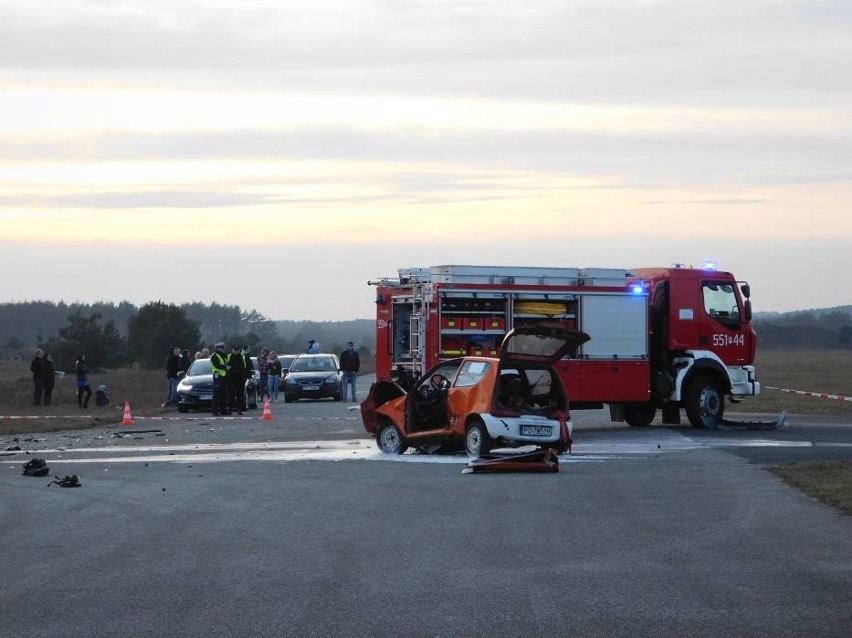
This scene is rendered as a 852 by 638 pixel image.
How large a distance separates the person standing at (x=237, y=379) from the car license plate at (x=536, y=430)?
15.0 m

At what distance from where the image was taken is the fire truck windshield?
90.9ft

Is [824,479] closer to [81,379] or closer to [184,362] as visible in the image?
[81,379]

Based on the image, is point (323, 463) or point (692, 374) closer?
point (323, 463)

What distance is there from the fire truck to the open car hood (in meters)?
4.84

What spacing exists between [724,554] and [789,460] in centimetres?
944

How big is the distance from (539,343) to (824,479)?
5.56m

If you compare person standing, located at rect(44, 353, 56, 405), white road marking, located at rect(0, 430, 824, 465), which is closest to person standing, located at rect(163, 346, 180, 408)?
person standing, located at rect(44, 353, 56, 405)

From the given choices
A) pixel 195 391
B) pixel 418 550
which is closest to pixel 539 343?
pixel 418 550

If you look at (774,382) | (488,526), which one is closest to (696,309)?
(488,526)

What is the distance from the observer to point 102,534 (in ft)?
40.7

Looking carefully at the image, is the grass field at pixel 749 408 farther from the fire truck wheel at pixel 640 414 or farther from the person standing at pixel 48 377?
the fire truck wheel at pixel 640 414

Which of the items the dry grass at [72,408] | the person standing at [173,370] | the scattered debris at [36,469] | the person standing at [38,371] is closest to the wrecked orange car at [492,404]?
the scattered debris at [36,469]

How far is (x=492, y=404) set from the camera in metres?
20.2

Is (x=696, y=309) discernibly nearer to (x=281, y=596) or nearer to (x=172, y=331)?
(x=281, y=596)
